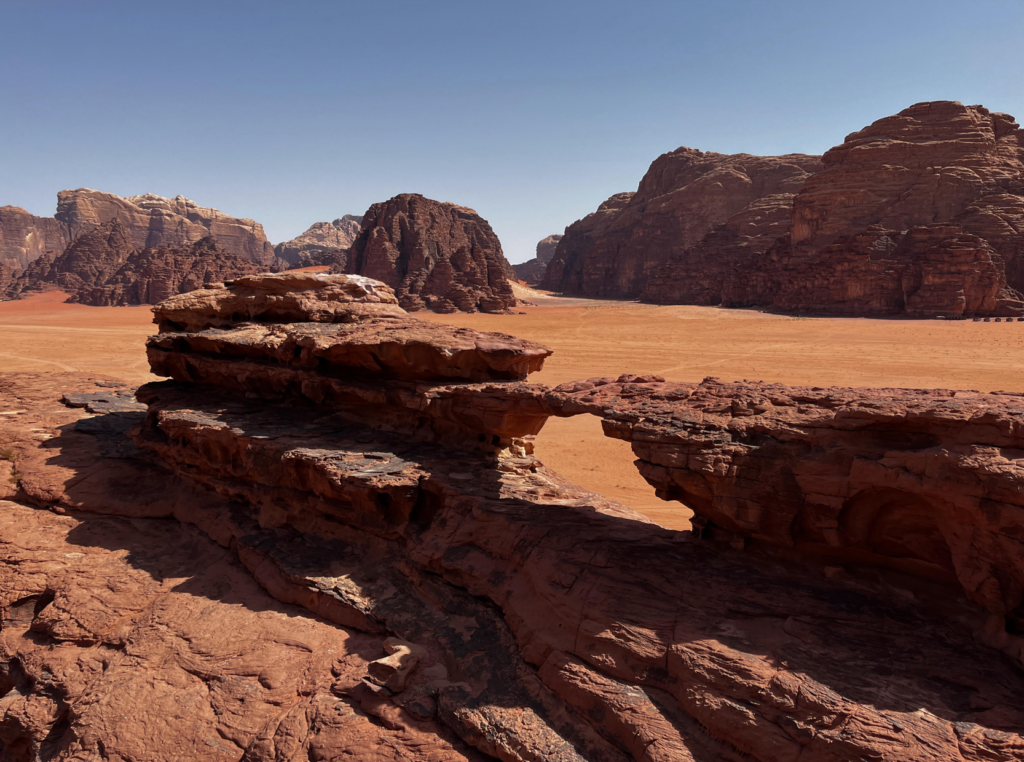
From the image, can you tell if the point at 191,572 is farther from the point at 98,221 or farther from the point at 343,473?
the point at 98,221

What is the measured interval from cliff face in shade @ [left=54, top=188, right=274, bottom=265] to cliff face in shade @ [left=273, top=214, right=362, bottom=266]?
6.37 m

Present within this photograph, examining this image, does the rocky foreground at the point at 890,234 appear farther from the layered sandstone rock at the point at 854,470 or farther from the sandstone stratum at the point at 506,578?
the sandstone stratum at the point at 506,578

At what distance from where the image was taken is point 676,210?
80688mm

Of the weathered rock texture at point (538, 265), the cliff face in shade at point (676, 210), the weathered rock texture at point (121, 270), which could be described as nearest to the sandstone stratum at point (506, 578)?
the weathered rock texture at point (121, 270)

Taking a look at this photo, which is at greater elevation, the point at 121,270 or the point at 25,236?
the point at 25,236

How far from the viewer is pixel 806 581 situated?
16.7 ft

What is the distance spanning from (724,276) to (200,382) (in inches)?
2185

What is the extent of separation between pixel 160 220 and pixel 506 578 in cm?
13599

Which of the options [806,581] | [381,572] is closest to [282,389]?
[381,572]

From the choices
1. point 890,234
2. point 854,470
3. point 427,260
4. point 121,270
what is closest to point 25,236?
point 121,270

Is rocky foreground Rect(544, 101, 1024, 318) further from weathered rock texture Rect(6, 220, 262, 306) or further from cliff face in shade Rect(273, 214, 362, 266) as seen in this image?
cliff face in shade Rect(273, 214, 362, 266)

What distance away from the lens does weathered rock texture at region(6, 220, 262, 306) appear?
65.8 metres

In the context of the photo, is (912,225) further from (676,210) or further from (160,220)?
(160,220)

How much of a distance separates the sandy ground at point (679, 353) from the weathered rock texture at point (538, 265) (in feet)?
223
